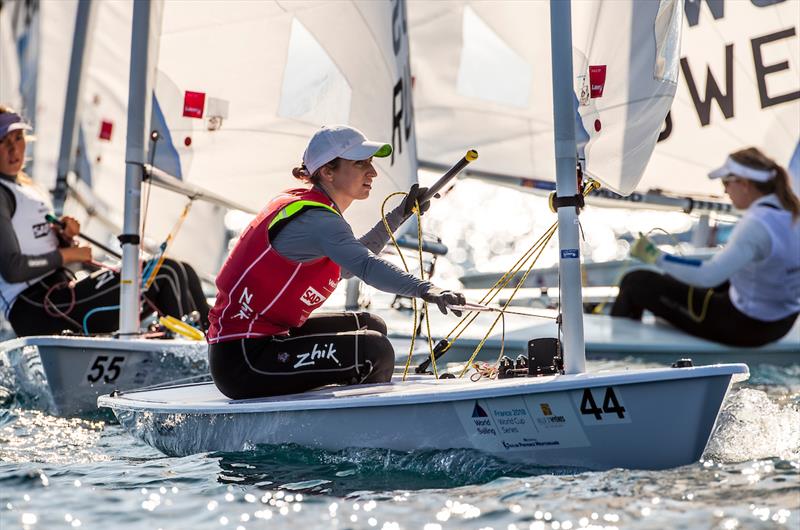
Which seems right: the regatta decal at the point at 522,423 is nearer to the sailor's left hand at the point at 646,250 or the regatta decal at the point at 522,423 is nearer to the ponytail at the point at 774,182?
the sailor's left hand at the point at 646,250

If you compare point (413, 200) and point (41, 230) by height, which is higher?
point (413, 200)

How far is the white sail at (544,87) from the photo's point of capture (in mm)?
6832

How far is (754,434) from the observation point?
3.18m

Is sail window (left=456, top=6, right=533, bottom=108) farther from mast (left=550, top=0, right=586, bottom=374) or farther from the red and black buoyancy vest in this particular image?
mast (left=550, top=0, right=586, bottom=374)

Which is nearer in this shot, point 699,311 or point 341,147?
point 341,147

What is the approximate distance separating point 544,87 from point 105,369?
153 inches

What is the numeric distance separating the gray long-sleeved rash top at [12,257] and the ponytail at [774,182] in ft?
10.7

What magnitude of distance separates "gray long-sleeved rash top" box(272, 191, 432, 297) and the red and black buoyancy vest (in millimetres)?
52

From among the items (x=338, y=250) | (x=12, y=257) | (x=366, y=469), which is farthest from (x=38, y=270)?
(x=366, y=469)

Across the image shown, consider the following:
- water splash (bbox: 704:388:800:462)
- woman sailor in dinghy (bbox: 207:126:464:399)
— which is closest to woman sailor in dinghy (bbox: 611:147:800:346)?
water splash (bbox: 704:388:800:462)

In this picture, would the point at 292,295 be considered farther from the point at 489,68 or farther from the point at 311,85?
the point at 489,68

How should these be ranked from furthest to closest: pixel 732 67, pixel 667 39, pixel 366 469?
pixel 732 67 → pixel 667 39 → pixel 366 469

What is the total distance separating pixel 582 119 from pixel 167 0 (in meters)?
2.82

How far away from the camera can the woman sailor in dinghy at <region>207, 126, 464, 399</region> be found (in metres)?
3.38
